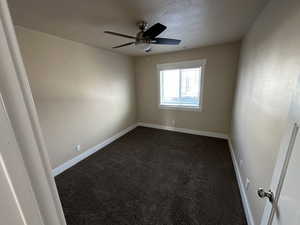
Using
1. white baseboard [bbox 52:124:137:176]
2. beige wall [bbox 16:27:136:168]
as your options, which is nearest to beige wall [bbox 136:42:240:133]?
beige wall [bbox 16:27:136:168]

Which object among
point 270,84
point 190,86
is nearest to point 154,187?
point 270,84

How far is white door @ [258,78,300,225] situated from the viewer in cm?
61

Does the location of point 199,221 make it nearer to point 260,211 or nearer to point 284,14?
point 260,211

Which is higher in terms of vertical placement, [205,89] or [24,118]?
[24,118]

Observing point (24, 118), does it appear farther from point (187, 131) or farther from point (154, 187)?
point (187, 131)

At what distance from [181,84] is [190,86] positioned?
0.27 m

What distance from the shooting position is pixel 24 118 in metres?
0.36

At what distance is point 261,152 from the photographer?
53.1 inches

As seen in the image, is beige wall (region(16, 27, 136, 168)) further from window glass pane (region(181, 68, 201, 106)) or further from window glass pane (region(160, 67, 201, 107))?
window glass pane (region(181, 68, 201, 106))

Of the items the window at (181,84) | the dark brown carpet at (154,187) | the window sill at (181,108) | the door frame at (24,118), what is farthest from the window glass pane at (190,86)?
the door frame at (24,118)

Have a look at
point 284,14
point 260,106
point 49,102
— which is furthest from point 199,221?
point 49,102

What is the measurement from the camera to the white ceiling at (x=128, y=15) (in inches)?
57.7

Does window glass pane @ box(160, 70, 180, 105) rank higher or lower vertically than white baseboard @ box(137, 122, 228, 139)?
higher

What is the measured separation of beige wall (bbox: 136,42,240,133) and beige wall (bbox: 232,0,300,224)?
1.44 metres
